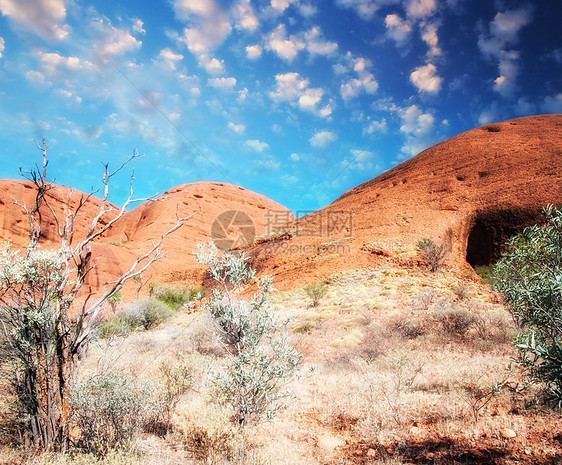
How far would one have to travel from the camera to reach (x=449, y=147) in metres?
27.6

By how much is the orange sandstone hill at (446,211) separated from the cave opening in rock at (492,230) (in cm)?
5

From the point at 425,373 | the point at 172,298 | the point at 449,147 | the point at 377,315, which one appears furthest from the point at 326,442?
the point at 449,147

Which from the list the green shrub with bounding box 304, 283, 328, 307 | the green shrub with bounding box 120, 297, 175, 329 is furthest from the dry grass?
the green shrub with bounding box 304, 283, 328, 307

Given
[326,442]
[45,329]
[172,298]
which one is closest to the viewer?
[45,329]

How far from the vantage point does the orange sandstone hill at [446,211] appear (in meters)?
17.8

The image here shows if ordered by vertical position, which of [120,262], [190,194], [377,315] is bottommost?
[377,315]

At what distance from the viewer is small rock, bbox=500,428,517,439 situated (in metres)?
3.25

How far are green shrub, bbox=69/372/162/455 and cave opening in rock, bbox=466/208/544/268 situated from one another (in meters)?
19.8

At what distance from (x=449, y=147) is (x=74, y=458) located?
105 ft

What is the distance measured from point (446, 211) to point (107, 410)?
21.8 metres

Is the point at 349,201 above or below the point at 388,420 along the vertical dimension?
above

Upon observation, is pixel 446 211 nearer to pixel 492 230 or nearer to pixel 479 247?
pixel 492 230

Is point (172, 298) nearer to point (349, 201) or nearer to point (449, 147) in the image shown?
point (349, 201)

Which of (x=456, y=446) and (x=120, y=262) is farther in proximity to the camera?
(x=120, y=262)
